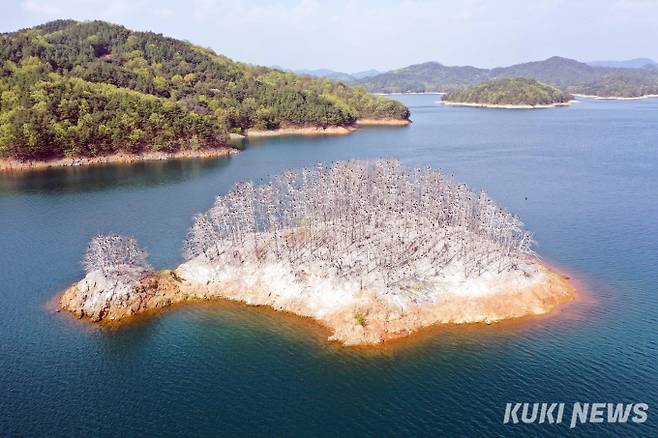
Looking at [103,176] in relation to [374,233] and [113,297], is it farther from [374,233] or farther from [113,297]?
[374,233]

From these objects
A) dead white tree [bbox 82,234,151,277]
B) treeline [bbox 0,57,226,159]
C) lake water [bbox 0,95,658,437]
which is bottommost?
lake water [bbox 0,95,658,437]

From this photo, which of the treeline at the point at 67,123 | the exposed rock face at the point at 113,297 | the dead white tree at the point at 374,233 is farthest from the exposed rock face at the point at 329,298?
the treeline at the point at 67,123

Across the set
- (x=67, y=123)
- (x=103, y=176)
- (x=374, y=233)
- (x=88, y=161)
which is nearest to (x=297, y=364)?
(x=374, y=233)

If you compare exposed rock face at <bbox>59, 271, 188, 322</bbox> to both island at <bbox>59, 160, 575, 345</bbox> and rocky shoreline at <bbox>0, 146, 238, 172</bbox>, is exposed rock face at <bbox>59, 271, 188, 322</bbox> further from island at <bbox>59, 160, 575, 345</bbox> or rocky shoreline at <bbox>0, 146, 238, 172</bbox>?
rocky shoreline at <bbox>0, 146, 238, 172</bbox>

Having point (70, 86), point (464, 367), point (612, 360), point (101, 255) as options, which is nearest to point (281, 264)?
point (101, 255)

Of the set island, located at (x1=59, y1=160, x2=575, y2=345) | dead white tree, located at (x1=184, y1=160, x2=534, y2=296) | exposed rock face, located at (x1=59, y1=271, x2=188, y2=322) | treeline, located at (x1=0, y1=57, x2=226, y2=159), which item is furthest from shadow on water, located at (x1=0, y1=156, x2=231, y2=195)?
exposed rock face, located at (x1=59, y1=271, x2=188, y2=322)

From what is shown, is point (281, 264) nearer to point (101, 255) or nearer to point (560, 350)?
point (101, 255)
